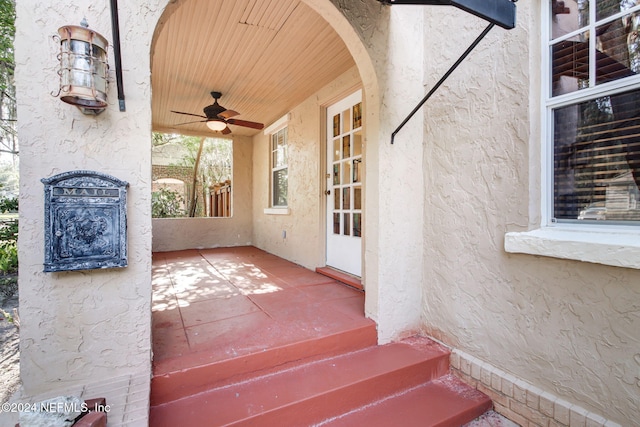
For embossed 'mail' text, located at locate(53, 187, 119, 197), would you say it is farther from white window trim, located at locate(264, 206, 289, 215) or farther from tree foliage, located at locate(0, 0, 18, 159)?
white window trim, located at locate(264, 206, 289, 215)

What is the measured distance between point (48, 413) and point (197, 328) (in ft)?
3.67

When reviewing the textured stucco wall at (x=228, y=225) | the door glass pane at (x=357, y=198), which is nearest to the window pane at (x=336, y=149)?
the door glass pane at (x=357, y=198)

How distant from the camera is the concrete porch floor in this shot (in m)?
1.96

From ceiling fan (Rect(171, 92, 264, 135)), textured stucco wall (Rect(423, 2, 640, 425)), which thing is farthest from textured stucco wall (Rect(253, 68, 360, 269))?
textured stucco wall (Rect(423, 2, 640, 425))

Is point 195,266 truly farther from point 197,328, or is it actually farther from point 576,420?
point 576,420

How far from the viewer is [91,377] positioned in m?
1.52

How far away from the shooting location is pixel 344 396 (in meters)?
1.81

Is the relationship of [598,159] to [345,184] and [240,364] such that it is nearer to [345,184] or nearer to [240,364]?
[240,364]

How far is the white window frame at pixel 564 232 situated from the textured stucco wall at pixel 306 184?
214 centimetres

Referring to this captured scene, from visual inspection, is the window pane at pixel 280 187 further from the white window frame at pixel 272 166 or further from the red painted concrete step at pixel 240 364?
the red painted concrete step at pixel 240 364

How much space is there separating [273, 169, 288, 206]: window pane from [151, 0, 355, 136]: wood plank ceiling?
1200 mm

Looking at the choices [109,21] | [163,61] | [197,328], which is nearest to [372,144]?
[109,21]

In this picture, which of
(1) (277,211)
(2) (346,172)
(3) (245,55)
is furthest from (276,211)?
(3) (245,55)

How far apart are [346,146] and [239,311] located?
7.79ft
